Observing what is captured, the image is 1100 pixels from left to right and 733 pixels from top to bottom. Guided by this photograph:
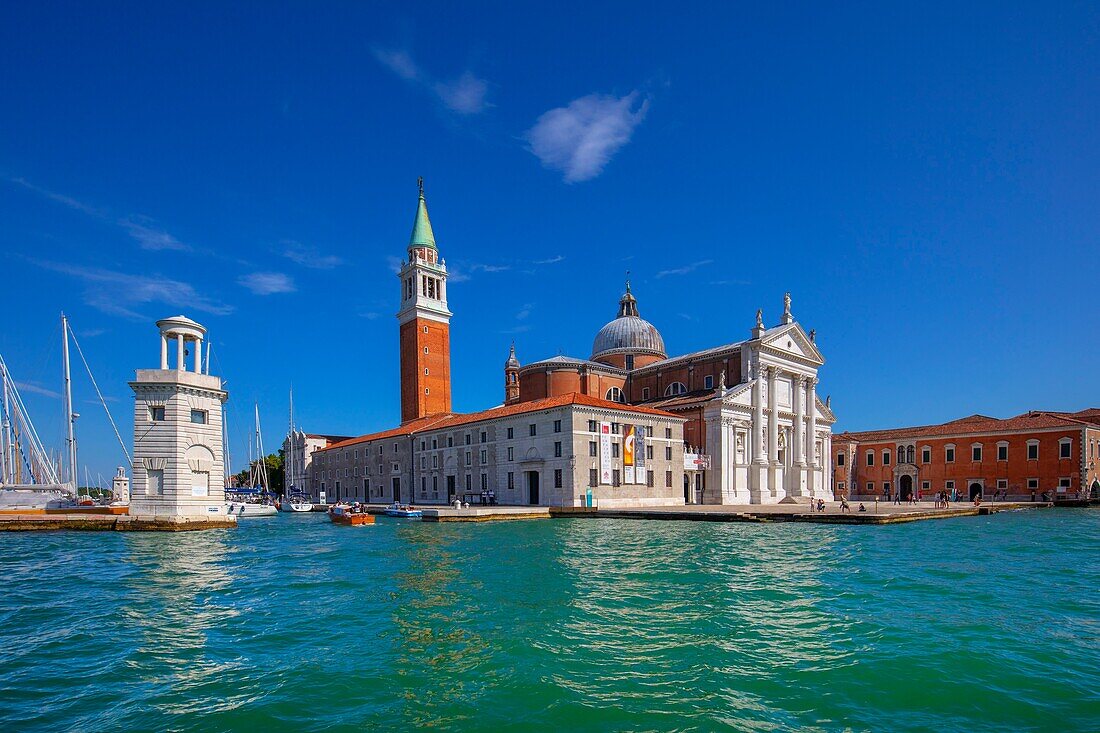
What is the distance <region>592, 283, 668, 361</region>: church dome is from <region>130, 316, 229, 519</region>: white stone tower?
3936 centimetres

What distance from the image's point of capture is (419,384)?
6519 centimetres

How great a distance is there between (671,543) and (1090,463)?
46.5 metres

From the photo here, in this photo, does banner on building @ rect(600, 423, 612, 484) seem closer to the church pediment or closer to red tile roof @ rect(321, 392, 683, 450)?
red tile roof @ rect(321, 392, 683, 450)

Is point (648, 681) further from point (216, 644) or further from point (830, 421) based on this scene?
point (830, 421)

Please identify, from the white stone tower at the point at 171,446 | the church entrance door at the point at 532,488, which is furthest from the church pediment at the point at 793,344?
the white stone tower at the point at 171,446

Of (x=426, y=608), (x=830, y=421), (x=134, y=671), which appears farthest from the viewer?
(x=830, y=421)

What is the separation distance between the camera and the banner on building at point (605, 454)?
39812 millimetres

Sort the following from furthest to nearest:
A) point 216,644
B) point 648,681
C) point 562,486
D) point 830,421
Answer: point 830,421, point 562,486, point 216,644, point 648,681

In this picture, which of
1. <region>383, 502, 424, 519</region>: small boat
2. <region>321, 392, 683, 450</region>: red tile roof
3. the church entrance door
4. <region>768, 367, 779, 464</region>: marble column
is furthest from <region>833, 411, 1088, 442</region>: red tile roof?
<region>383, 502, 424, 519</region>: small boat

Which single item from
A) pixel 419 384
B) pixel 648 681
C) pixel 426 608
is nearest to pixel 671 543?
pixel 426 608

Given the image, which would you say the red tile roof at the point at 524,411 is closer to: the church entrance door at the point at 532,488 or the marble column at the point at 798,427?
the church entrance door at the point at 532,488

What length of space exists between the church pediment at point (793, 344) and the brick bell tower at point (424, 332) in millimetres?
33808

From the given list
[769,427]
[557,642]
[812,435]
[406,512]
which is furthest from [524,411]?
[557,642]

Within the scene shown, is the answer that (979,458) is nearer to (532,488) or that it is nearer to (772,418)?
(772,418)
